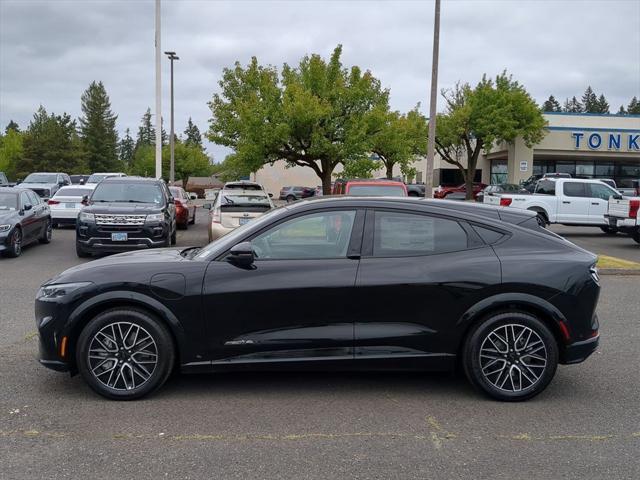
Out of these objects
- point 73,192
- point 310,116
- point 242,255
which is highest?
point 310,116

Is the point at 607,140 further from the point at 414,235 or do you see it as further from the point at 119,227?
the point at 414,235

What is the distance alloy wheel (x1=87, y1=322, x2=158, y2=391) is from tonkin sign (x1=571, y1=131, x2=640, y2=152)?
4111 cm

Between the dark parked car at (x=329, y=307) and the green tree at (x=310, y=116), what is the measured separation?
16.2 metres

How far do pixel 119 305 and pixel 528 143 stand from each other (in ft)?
129

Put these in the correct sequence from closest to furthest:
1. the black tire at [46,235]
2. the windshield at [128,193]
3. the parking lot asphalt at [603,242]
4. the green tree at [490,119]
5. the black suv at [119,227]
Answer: the black suv at [119,227] < the windshield at [128,193] < the black tire at [46,235] < the parking lot asphalt at [603,242] < the green tree at [490,119]

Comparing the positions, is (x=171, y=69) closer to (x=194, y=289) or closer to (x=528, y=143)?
(x=528, y=143)

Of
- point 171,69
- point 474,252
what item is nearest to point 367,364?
point 474,252

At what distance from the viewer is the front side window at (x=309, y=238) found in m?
5.11

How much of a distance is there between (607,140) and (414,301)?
4090 cm

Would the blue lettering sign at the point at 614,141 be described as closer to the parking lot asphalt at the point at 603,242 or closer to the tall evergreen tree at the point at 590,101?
the parking lot asphalt at the point at 603,242

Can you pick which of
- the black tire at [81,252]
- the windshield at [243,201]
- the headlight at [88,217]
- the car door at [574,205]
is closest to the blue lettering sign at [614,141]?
the car door at [574,205]

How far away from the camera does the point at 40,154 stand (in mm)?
76688

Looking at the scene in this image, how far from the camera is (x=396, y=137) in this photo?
29.8 m

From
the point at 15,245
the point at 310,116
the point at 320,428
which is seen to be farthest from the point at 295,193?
the point at 320,428
